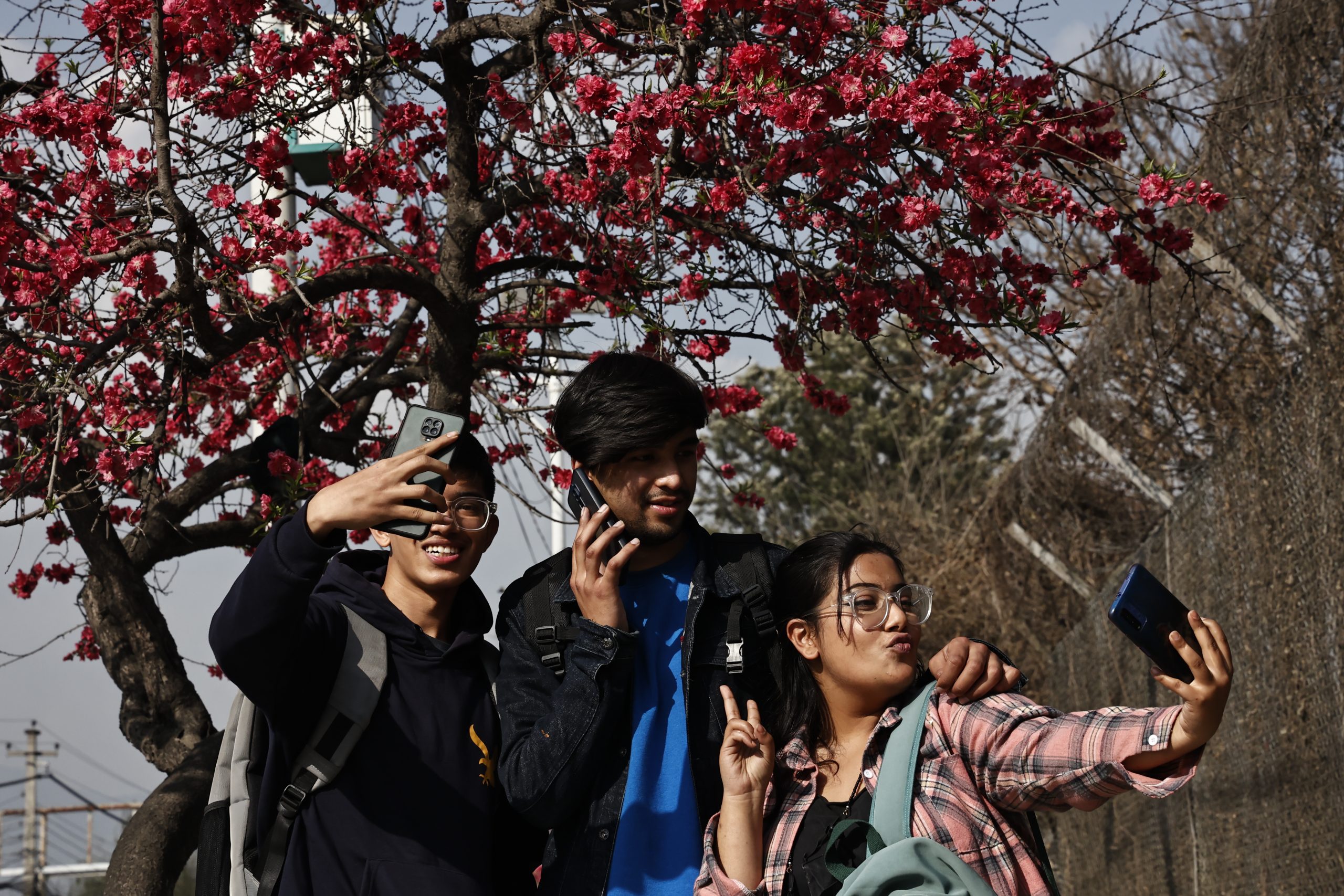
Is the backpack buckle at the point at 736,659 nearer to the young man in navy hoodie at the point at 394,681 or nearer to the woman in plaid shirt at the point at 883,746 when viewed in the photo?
the woman in plaid shirt at the point at 883,746

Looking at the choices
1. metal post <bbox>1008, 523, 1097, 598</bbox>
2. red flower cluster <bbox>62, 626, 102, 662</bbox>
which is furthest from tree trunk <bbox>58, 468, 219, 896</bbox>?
metal post <bbox>1008, 523, 1097, 598</bbox>

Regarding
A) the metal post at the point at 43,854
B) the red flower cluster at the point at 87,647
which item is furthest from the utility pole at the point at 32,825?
the red flower cluster at the point at 87,647

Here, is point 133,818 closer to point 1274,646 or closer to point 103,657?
point 103,657

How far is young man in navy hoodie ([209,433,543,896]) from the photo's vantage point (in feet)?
7.41

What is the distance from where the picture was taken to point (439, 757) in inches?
104

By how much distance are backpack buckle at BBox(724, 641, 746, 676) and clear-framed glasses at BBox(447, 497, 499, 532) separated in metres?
0.60

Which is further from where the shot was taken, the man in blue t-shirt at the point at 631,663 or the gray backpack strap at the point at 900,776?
the man in blue t-shirt at the point at 631,663

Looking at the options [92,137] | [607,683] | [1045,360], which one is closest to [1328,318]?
[607,683]

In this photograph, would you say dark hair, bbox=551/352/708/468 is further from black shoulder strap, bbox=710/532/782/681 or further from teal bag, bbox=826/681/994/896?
teal bag, bbox=826/681/994/896

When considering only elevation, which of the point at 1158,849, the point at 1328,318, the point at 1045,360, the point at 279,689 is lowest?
the point at 1158,849

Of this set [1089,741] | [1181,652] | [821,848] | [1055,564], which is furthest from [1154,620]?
[1055,564]

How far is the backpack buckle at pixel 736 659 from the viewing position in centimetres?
258

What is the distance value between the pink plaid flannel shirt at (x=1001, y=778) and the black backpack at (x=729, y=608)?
309mm

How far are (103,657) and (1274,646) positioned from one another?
4248mm
